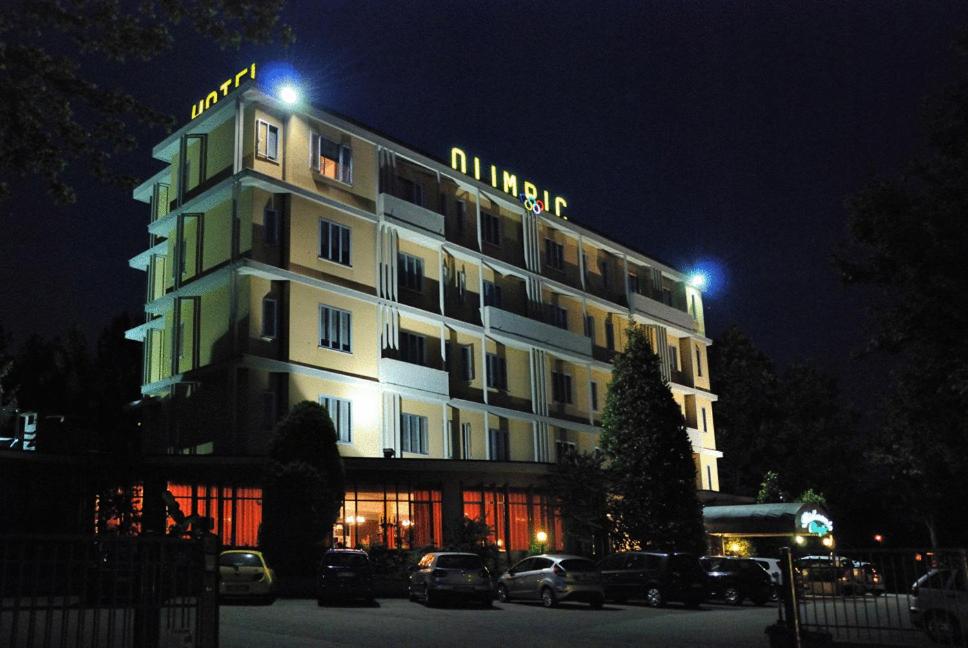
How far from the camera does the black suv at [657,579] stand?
90.7 ft

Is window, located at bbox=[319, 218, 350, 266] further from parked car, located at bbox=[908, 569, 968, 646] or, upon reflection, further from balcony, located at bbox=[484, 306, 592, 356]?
parked car, located at bbox=[908, 569, 968, 646]

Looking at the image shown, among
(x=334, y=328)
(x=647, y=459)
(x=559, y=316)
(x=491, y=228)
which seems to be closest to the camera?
(x=334, y=328)

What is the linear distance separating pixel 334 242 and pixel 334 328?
342 cm

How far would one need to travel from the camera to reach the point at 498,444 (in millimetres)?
42500

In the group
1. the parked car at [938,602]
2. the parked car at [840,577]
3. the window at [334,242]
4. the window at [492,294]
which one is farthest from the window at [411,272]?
the parked car at [938,602]

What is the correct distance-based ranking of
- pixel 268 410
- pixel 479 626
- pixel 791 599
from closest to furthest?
pixel 791 599 < pixel 479 626 < pixel 268 410

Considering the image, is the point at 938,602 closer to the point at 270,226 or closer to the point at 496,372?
the point at 270,226

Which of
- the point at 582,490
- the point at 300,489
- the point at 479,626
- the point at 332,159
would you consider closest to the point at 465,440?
the point at 582,490

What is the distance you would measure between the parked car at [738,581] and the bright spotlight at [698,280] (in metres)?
30.7

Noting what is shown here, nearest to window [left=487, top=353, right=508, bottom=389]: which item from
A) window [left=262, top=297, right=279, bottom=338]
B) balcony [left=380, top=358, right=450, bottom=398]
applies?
balcony [left=380, top=358, right=450, bottom=398]

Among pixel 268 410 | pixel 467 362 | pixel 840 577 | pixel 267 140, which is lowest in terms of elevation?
pixel 840 577

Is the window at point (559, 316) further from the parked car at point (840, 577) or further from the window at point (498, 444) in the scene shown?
the parked car at point (840, 577)

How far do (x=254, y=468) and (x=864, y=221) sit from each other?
820 inches

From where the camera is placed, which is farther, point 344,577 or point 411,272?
point 411,272
